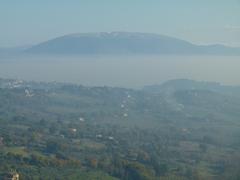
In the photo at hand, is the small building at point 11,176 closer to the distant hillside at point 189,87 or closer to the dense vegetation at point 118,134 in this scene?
the dense vegetation at point 118,134

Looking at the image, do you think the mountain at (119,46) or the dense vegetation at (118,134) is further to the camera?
the mountain at (119,46)

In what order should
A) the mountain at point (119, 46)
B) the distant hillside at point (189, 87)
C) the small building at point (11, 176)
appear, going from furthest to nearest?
the mountain at point (119, 46) < the distant hillside at point (189, 87) < the small building at point (11, 176)

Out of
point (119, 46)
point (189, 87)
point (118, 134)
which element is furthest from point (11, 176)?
point (119, 46)

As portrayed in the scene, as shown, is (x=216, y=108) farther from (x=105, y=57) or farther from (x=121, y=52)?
(x=121, y=52)

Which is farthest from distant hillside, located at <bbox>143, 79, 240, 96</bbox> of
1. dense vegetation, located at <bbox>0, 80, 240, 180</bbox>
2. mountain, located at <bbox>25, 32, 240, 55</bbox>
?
mountain, located at <bbox>25, 32, 240, 55</bbox>

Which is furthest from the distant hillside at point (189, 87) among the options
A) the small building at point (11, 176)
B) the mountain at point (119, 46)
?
the mountain at point (119, 46)

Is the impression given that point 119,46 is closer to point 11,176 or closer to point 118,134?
point 118,134
